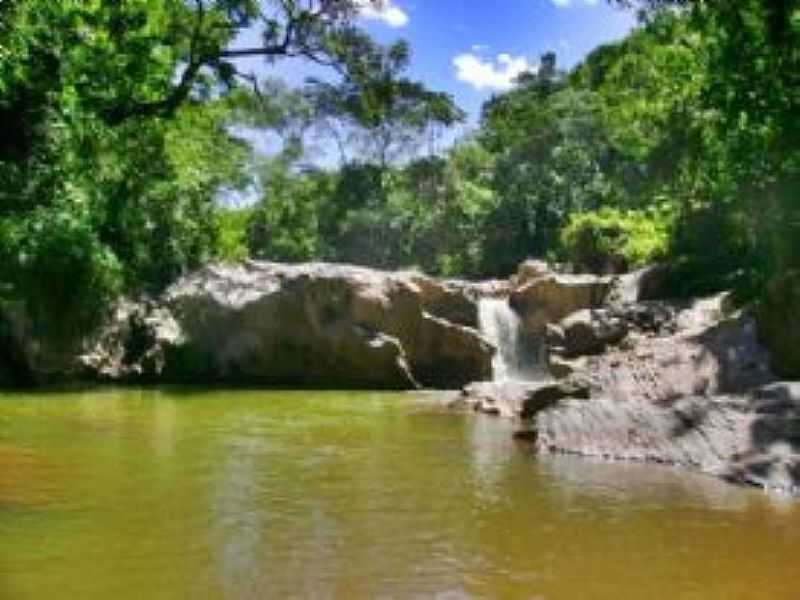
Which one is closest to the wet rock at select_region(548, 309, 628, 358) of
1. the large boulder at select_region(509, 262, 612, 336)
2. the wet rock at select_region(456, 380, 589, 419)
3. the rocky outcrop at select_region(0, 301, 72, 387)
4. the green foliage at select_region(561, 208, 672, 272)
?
the wet rock at select_region(456, 380, 589, 419)

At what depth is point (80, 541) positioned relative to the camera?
10.1m

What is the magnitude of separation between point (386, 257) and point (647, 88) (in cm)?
2378

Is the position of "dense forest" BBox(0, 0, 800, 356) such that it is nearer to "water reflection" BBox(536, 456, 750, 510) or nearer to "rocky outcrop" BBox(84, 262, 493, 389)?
"rocky outcrop" BBox(84, 262, 493, 389)

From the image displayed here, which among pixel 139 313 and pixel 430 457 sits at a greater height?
pixel 139 313

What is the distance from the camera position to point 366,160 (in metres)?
60.9

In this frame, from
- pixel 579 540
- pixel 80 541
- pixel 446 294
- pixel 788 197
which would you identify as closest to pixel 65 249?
pixel 80 541

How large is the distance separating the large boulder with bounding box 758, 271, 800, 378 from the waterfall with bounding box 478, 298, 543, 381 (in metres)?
12.6

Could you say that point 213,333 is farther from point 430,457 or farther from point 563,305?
point 430,457

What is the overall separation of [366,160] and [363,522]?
50.5 meters

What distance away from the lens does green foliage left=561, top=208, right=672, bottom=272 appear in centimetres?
3366

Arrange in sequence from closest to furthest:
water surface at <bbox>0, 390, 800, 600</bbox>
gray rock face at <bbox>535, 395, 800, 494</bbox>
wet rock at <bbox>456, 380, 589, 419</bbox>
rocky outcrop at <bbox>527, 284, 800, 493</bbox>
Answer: water surface at <bbox>0, 390, 800, 600</bbox> < gray rock face at <bbox>535, 395, 800, 494</bbox> < rocky outcrop at <bbox>527, 284, 800, 493</bbox> < wet rock at <bbox>456, 380, 589, 419</bbox>

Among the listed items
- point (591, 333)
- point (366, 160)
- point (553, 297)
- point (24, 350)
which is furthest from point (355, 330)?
point (366, 160)

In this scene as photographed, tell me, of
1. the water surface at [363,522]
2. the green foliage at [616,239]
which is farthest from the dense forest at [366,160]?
the water surface at [363,522]

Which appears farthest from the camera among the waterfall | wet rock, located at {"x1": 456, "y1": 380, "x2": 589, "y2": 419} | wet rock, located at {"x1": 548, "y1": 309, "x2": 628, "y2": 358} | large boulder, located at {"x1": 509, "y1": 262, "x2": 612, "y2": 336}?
the waterfall
